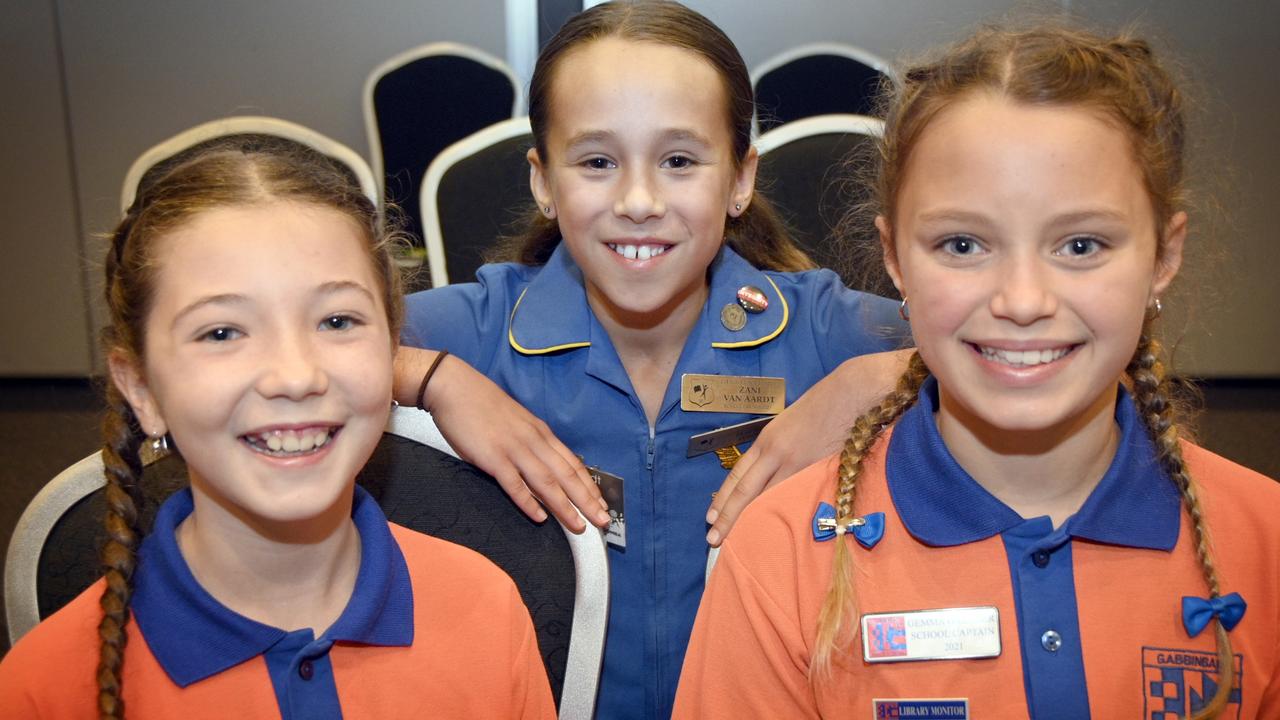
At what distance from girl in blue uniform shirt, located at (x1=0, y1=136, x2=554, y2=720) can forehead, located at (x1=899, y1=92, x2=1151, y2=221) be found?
58 cm

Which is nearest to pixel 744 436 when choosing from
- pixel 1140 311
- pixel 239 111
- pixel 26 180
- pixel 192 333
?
pixel 1140 311

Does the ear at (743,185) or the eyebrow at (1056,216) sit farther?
the ear at (743,185)

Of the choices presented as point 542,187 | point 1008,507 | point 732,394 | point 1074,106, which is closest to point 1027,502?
point 1008,507

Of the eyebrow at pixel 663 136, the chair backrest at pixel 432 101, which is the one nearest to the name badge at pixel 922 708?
the eyebrow at pixel 663 136

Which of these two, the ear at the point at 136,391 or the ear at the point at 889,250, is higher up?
the ear at the point at 889,250

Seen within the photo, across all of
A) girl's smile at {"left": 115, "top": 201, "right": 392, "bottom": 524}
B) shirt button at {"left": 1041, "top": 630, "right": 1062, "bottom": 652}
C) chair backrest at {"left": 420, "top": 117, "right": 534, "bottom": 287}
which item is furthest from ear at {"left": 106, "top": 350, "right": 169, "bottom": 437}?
chair backrest at {"left": 420, "top": 117, "right": 534, "bottom": 287}

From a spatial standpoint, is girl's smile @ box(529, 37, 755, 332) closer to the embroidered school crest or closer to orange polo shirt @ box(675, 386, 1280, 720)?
orange polo shirt @ box(675, 386, 1280, 720)

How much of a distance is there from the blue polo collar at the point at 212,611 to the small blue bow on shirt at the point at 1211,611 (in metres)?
0.75

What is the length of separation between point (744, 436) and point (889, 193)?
0.46 m

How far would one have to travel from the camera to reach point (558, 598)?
A: 48.2 inches

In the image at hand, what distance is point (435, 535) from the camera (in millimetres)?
1262

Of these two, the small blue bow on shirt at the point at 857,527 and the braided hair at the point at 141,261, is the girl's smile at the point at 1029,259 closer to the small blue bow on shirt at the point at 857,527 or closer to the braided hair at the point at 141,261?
the small blue bow on shirt at the point at 857,527

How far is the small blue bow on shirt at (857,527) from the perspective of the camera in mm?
1144

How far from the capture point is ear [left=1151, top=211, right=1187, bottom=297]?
115cm
